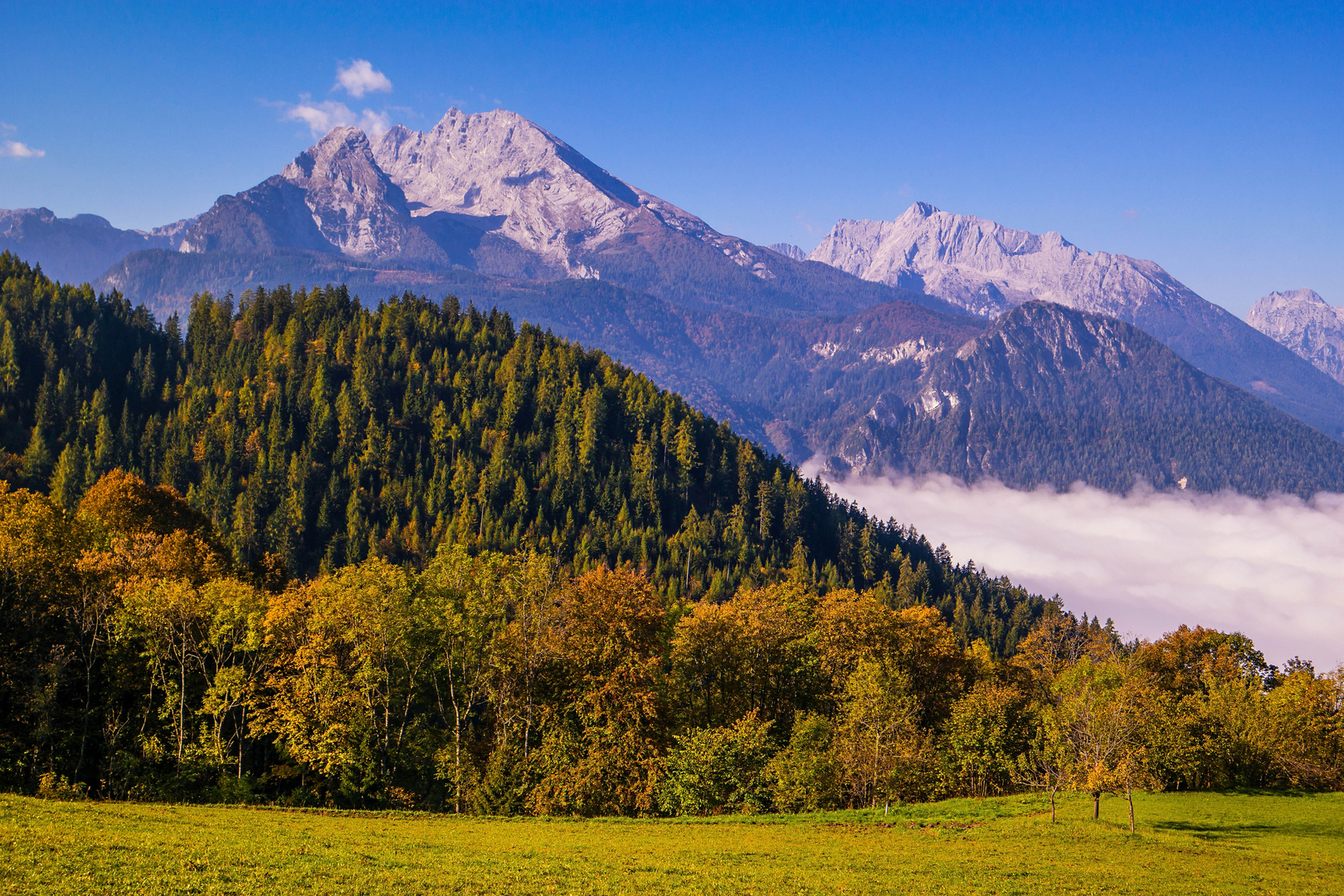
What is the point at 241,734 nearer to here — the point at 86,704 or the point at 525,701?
the point at 86,704

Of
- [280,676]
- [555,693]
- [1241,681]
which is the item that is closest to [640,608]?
[555,693]

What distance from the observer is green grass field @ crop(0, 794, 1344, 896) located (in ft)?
114

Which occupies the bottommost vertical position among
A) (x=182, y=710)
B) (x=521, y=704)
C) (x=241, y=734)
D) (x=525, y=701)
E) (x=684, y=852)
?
(x=241, y=734)

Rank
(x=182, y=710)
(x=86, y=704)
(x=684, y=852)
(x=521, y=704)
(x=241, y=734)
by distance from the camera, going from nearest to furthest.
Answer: (x=684, y=852)
(x=182, y=710)
(x=86, y=704)
(x=241, y=734)
(x=521, y=704)

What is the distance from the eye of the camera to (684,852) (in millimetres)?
47656

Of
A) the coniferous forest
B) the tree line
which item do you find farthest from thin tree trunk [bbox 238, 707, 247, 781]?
the coniferous forest

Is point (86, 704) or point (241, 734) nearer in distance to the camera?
point (86, 704)

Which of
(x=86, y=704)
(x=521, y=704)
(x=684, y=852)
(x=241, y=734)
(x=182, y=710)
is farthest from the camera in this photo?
(x=521, y=704)

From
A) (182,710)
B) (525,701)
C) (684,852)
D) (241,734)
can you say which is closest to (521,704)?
(525,701)

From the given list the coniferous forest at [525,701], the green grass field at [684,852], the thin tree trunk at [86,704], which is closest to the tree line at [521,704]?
the coniferous forest at [525,701]

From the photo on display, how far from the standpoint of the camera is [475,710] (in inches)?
3482

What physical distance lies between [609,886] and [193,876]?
16465 millimetres

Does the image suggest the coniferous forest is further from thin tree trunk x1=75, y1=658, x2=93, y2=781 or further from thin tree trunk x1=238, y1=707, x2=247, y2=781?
thin tree trunk x1=238, y1=707, x2=247, y2=781

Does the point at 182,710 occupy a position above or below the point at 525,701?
below
